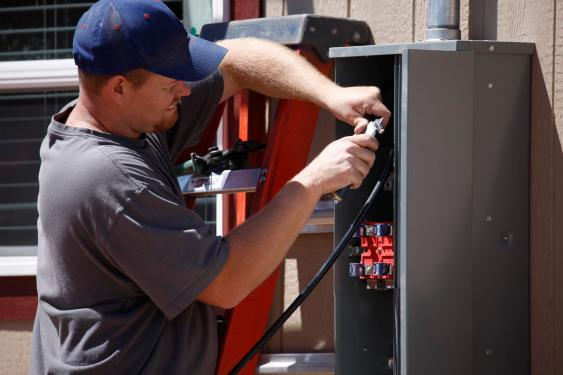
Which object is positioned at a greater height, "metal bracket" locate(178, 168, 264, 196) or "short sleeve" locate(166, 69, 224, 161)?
"short sleeve" locate(166, 69, 224, 161)

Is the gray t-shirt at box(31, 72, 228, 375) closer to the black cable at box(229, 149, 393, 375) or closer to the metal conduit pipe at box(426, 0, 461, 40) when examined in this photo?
the black cable at box(229, 149, 393, 375)

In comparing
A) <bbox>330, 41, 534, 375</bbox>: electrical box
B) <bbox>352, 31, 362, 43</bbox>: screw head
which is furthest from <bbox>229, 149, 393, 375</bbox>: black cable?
<bbox>352, 31, 362, 43</bbox>: screw head

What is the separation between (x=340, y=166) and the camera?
2.58 meters

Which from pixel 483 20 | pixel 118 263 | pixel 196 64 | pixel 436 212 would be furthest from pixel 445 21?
pixel 118 263

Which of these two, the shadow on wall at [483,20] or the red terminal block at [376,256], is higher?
the shadow on wall at [483,20]

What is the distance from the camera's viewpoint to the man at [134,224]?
8.00 feet

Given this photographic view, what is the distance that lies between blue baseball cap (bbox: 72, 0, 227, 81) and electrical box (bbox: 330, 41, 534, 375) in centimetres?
61

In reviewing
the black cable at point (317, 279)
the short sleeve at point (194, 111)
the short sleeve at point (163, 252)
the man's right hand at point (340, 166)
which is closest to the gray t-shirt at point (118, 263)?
the short sleeve at point (163, 252)

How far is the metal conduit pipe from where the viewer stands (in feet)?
9.98

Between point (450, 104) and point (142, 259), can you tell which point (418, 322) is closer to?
point (450, 104)

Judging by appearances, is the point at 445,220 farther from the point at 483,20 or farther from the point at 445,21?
the point at 483,20

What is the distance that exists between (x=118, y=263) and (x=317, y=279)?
55cm

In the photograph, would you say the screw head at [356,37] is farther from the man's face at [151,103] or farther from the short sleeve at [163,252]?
the short sleeve at [163,252]

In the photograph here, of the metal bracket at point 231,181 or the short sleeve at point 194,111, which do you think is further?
the metal bracket at point 231,181
